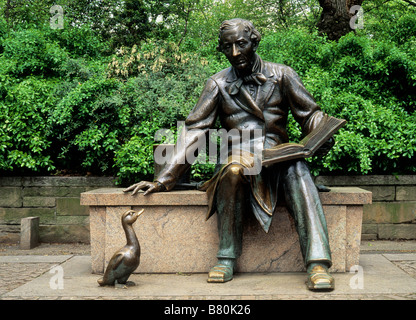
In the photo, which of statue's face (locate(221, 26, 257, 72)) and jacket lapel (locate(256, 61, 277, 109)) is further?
jacket lapel (locate(256, 61, 277, 109))

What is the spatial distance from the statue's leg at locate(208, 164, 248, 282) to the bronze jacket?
315 mm

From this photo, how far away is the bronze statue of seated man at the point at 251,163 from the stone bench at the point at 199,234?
18 centimetres

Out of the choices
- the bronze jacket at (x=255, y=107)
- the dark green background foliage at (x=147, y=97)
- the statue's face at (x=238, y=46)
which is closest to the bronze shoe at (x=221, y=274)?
the bronze jacket at (x=255, y=107)

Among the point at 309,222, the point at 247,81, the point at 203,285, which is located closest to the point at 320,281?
the point at 309,222

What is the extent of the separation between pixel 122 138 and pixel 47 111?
3.99ft

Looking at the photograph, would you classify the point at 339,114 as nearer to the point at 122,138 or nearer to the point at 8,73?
the point at 122,138

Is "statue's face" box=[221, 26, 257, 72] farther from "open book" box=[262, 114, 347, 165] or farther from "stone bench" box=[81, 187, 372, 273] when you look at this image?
"stone bench" box=[81, 187, 372, 273]

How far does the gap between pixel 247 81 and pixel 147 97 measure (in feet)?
12.0

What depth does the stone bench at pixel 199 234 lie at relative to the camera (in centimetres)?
433

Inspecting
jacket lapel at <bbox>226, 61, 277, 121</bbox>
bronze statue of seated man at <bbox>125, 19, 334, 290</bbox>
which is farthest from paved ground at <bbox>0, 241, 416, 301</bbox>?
jacket lapel at <bbox>226, 61, 277, 121</bbox>

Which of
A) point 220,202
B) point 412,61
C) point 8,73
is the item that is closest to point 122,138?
point 8,73

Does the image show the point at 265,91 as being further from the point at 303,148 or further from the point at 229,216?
the point at 229,216

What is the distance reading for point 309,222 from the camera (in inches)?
149

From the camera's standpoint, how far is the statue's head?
416 cm
